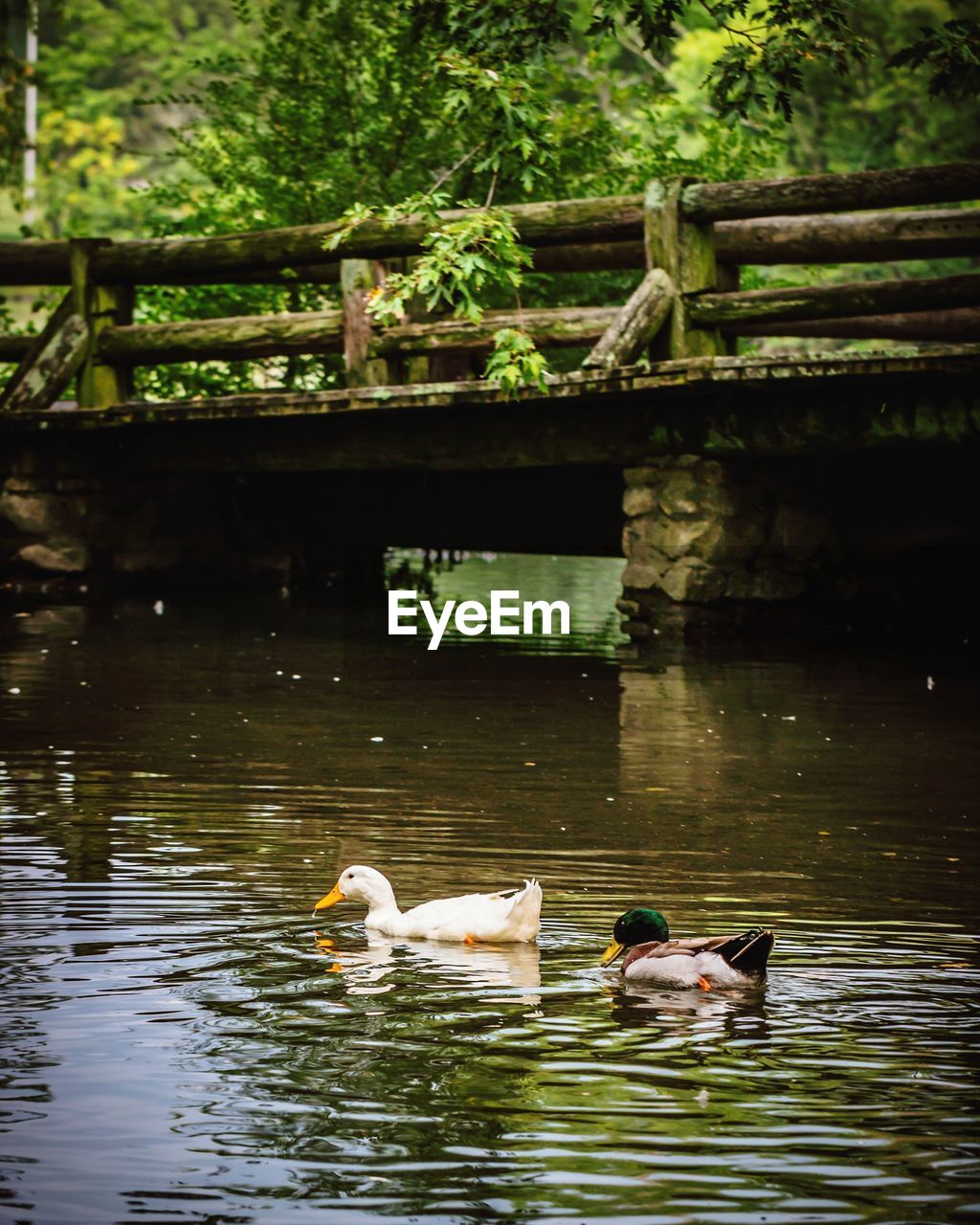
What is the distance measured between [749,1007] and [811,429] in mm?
7532

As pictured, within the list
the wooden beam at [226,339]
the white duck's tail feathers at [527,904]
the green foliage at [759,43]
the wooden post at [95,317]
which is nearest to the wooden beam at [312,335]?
the wooden beam at [226,339]

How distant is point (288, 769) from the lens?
7793 millimetres

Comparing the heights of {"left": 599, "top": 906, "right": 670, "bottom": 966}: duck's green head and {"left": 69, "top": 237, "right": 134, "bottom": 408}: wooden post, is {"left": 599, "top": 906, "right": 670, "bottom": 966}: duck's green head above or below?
below

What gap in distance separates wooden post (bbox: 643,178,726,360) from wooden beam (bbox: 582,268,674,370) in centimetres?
8

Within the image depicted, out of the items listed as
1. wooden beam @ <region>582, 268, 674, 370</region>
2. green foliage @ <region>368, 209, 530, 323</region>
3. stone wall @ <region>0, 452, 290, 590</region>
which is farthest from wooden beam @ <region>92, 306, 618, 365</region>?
green foliage @ <region>368, 209, 530, 323</region>

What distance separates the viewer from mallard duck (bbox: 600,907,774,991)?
4.54 metres

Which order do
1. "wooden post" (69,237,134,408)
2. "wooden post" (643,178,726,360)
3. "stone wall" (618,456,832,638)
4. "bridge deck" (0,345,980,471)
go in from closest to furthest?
"bridge deck" (0,345,980,471), "wooden post" (643,178,726,360), "stone wall" (618,456,832,638), "wooden post" (69,237,134,408)

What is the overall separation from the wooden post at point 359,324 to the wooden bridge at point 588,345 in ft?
0.04

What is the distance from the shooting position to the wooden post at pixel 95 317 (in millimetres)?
14438

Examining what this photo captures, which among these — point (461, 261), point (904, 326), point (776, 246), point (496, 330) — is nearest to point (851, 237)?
point (776, 246)

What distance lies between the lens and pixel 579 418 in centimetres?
1245

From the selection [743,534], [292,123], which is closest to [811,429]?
[743,534]

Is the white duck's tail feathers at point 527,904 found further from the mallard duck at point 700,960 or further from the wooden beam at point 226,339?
the wooden beam at point 226,339

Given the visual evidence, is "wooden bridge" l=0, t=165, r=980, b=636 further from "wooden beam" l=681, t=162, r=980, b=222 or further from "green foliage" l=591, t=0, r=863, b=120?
"green foliage" l=591, t=0, r=863, b=120
